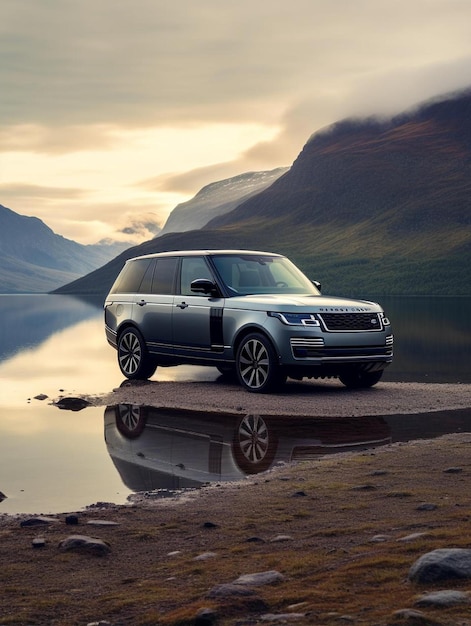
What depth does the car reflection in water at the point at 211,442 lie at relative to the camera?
1004 cm

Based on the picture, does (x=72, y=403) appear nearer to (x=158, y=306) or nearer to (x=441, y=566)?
(x=158, y=306)

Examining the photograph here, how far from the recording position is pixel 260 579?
5.70 meters

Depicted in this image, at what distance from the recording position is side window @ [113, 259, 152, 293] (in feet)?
65.0

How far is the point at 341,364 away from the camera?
16.4 metres

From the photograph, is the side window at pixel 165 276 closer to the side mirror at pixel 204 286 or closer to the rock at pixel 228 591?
the side mirror at pixel 204 286

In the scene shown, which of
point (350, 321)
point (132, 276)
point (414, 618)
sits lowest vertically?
point (414, 618)

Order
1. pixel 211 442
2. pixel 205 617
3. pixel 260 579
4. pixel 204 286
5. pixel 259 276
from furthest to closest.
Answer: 1. pixel 259 276
2. pixel 204 286
3. pixel 211 442
4. pixel 260 579
5. pixel 205 617

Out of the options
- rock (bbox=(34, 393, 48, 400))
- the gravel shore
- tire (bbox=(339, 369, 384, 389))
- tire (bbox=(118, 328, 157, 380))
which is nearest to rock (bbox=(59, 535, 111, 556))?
the gravel shore

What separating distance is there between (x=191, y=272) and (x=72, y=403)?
355 centimetres

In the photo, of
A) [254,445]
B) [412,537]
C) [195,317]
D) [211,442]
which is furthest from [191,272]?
[412,537]

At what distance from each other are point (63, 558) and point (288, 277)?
12.1 meters

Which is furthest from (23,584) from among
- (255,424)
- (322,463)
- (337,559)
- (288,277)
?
(288,277)

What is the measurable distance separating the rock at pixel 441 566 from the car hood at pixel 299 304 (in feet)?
35.4

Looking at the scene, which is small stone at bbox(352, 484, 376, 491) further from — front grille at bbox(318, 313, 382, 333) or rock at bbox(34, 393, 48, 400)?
rock at bbox(34, 393, 48, 400)
